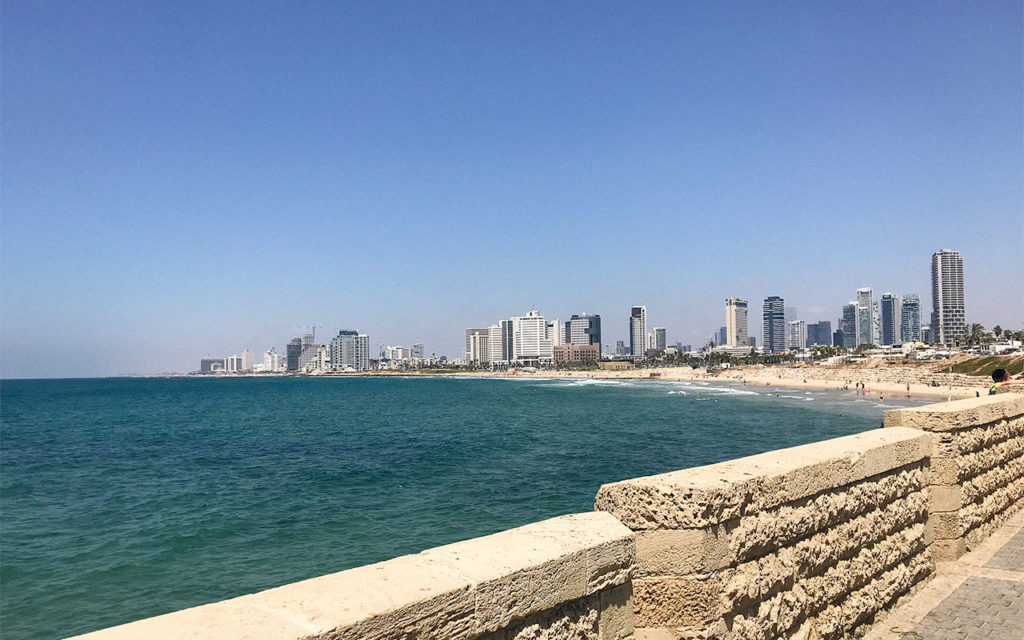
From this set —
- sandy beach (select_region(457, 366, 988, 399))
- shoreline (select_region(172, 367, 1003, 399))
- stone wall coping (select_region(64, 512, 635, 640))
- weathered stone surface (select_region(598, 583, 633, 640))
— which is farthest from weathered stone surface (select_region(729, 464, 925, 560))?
sandy beach (select_region(457, 366, 988, 399))

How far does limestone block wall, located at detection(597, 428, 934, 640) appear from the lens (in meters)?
3.39

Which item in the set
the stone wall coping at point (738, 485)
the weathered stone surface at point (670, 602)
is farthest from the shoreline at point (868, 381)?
the weathered stone surface at point (670, 602)

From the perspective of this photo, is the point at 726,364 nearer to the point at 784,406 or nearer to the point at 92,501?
the point at 784,406

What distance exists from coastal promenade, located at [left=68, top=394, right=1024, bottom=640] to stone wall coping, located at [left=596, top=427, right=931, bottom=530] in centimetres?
1

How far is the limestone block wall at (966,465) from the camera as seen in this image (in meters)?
6.09

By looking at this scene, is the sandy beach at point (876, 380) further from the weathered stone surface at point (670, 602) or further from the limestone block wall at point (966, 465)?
the weathered stone surface at point (670, 602)

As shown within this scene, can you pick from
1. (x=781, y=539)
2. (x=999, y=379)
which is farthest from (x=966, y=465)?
(x=999, y=379)

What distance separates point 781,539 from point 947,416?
3.36m

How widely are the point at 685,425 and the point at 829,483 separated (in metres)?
44.6

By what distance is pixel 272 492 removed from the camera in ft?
79.2

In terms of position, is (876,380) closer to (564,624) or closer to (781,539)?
(781,539)

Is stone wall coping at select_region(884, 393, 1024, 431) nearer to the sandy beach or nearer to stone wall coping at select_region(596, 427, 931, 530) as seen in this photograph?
stone wall coping at select_region(596, 427, 931, 530)

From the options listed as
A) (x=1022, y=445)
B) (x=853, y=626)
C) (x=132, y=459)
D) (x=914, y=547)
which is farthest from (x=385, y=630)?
(x=132, y=459)

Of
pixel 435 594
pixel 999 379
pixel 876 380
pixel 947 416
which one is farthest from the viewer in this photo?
pixel 876 380
